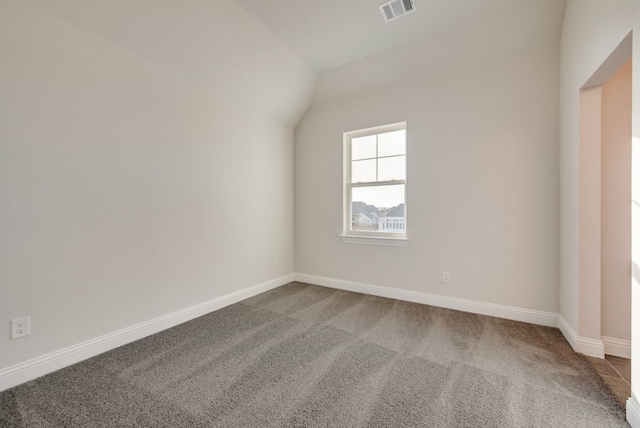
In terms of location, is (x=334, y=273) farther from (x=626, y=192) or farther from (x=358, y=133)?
(x=626, y=192)

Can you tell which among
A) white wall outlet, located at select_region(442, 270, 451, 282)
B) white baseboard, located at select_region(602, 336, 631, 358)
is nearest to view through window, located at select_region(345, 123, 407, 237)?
white wall outlet, located at select_region(442, 270, 451, 282)

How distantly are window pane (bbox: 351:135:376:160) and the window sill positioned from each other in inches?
42.8

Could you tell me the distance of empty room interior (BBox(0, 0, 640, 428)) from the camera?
5.02ft

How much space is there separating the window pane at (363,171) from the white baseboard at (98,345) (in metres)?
2.18

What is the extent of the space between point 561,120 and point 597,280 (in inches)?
54.8

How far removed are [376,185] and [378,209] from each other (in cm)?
32

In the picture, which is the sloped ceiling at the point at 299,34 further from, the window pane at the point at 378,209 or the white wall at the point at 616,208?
the window pane at the point at 378,209

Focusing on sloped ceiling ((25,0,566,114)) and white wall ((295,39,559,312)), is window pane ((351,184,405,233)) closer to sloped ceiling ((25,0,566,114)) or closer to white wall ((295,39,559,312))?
white wall ((295,39,559,312))

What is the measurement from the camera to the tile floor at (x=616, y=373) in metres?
1.52

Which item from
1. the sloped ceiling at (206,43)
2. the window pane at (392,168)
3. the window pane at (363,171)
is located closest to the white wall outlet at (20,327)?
the sloped ceiling at (206,43)

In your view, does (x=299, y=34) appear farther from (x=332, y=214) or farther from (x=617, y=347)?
(x=617, y=347)

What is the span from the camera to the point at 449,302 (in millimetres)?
2785

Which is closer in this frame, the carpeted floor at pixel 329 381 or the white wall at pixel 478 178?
the carpeted floor at pixel 329 381

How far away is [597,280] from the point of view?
1846 mm
